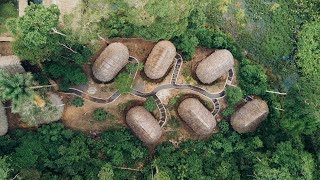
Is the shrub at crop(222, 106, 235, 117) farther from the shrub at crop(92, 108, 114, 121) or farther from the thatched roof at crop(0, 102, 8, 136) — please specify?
the thatched roof at crop(0, 102, 8, 136)

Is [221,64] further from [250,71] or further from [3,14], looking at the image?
[3,14]

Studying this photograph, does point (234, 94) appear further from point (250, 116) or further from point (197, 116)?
point (197, 116)

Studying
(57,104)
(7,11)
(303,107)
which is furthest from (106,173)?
(303,107)

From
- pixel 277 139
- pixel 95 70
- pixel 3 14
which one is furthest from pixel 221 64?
pixel 3 14

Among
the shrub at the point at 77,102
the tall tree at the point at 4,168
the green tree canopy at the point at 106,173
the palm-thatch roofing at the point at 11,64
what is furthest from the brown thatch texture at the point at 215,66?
the tall tree at the point at 4,168

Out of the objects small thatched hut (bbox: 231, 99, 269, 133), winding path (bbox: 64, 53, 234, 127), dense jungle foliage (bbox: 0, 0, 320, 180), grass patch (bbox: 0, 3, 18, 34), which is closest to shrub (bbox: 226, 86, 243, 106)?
dense jungle foliage (bbox: 0, 0, 320, 180)
